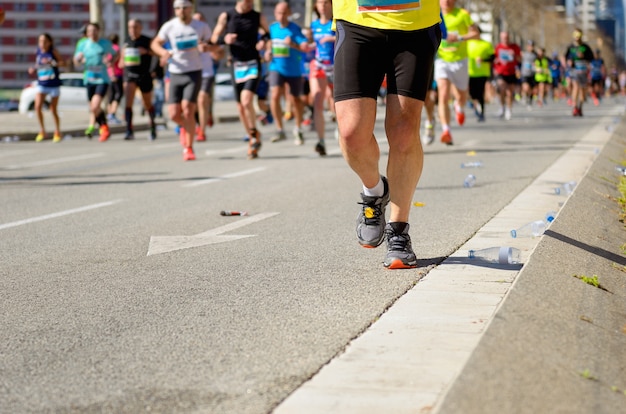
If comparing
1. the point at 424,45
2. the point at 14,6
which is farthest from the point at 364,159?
the point at 14,6

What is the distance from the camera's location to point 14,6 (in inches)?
7279

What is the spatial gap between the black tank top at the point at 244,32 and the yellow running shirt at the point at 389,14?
35.0 feet

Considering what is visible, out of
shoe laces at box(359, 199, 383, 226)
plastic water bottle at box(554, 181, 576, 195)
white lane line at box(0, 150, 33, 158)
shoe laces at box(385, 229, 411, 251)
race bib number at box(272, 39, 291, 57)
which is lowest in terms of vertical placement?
white lane line at box(0, 150, 33, 158)

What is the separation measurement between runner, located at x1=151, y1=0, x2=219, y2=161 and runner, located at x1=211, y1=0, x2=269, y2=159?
1.64 feet

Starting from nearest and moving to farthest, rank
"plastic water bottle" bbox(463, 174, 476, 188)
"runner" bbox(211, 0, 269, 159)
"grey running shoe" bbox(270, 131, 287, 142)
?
"plastic water bottle" bbox(463, 174, 476, 188) < "runner" bbox(211, 0, 269, 159) < "grey running shoe" bbox(270, 131, 287, 142)

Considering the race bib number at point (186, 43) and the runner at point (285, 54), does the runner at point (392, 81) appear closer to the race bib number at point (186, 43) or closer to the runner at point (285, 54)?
the race bib number at point (186, 43)

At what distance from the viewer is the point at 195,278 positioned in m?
6.20

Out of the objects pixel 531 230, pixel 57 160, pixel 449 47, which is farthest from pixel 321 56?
pixel 531 230

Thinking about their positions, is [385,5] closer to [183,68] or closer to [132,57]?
[183,68]

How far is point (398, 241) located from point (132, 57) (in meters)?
16.5

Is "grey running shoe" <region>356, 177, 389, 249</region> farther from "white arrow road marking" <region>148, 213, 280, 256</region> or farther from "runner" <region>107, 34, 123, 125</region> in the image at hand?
"runner" <region>107, 34, 123, 125</region>

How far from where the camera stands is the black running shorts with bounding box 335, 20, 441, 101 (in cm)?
615

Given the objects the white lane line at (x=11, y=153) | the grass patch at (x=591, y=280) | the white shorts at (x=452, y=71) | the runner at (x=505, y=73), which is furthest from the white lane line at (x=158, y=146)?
the grass patch at (x=591, y=280)

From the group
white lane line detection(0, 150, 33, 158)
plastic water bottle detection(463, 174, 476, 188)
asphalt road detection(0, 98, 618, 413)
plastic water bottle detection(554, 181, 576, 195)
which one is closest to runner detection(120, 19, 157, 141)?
white lane line detection(0, 150, 33, 158)
